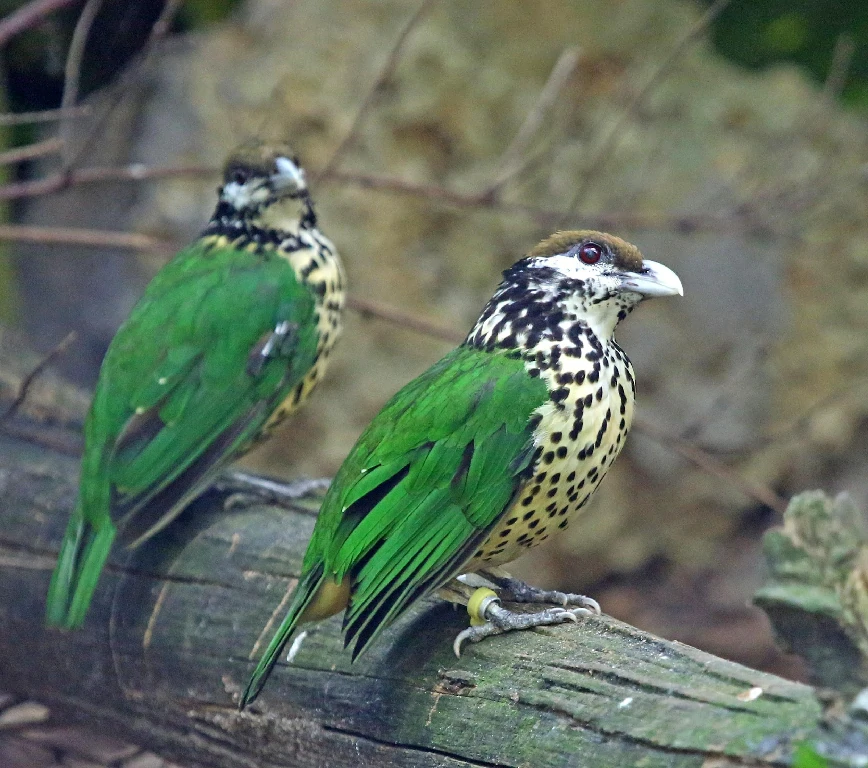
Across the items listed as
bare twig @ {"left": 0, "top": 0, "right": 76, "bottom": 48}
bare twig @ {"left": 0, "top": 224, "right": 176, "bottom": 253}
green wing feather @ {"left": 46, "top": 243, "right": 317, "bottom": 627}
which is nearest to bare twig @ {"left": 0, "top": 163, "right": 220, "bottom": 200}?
bare twig @ {"left": 0, "top": 224, "right": 176, "bottom": 253}

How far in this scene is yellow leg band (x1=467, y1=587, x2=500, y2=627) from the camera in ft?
8.73

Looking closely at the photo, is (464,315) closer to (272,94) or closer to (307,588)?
(272,94)

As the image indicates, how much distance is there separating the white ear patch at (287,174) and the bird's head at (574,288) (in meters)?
1.21

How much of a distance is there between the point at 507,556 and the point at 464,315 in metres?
3.05

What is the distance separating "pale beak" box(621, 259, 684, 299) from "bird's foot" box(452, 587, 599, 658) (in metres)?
0.78

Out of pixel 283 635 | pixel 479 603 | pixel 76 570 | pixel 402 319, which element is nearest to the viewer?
pixel 283 635

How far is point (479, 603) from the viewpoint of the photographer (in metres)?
2.67

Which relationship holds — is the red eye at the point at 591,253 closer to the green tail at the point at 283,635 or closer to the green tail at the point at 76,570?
the green tail at the point at 283,635

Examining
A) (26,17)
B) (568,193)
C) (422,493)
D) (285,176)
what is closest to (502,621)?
(422,493)

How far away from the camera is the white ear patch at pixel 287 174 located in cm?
391

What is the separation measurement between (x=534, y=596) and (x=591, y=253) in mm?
853

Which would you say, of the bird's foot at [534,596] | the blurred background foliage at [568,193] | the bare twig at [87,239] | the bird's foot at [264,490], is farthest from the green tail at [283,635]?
the blurred background foliage at [568,193]

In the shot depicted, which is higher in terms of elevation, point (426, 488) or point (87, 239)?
point (426, 488)

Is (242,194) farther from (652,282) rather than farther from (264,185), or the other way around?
(652,282)
